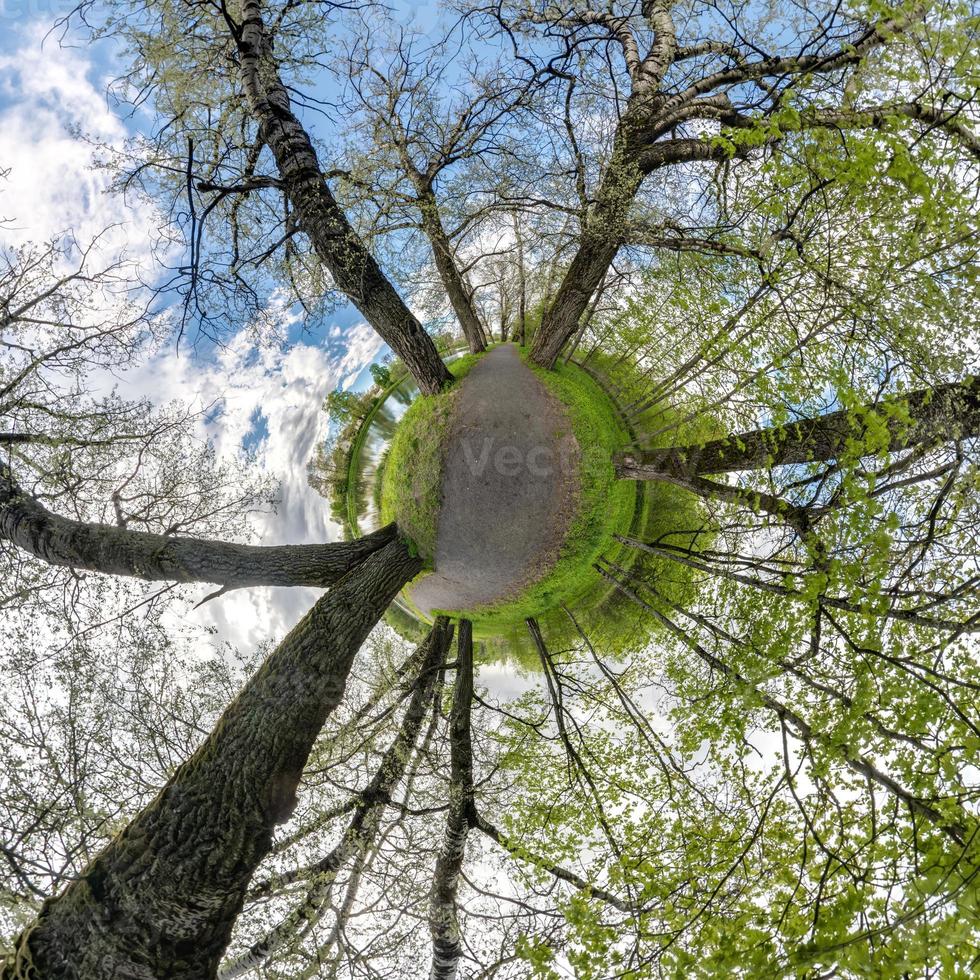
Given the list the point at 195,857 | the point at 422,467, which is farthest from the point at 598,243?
the point at 195,857

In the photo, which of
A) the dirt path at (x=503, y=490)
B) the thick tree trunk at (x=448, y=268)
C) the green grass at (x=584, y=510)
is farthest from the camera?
the green grass at (x=584, y=510)

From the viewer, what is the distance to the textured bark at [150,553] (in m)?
6.00

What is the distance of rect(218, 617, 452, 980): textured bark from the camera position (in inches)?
242

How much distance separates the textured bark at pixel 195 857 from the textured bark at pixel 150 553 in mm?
1098

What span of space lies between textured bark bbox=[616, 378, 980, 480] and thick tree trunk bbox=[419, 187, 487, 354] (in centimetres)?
291

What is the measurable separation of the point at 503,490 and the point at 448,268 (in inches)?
113

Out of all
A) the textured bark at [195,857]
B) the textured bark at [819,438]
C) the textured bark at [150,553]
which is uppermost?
the textured bark at [819,438]

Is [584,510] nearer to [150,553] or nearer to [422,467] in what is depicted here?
[422,467]

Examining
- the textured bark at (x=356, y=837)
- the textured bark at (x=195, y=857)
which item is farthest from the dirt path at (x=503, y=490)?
the textured bark at (x=195, y=857)

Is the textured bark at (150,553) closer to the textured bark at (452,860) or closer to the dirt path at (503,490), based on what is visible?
the dirt path at (503,490)

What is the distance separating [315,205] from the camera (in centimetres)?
673

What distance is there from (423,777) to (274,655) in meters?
2.99

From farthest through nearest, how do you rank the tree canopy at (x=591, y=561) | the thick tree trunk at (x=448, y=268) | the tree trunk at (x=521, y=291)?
1. the tree trunk at (x=521, y=291)
2. the thick tree trunk at (x=448, y=268)
3. the tree canopy at (x=591, y=561)

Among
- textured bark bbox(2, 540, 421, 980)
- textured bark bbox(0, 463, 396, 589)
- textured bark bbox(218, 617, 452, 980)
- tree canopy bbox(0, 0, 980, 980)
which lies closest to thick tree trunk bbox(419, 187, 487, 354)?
tree canopy bbox(0, 0, 980, 980)
